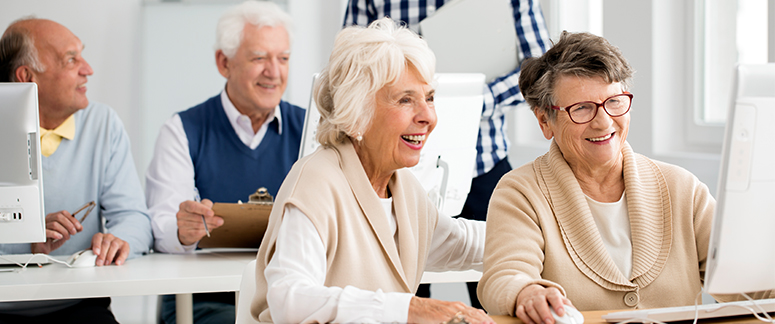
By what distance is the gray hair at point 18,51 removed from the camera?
2.08 m

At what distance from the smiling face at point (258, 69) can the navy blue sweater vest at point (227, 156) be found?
10 centimetres

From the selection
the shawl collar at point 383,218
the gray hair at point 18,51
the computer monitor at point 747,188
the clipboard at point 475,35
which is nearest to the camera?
the computer monitor at point 747,188

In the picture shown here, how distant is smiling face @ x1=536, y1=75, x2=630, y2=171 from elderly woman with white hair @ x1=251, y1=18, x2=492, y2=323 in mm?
→ 299

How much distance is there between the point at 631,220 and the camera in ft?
4.52

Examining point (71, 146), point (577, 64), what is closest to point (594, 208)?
point (577, 64)

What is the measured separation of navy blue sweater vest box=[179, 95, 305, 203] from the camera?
93.0 inches

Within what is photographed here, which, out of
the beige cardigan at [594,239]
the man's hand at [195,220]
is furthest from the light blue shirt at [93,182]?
the beige cardigan at [594,239]

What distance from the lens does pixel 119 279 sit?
5.25 ft

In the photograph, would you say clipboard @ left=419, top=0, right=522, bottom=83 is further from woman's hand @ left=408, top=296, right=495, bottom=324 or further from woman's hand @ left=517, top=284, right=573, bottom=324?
woman's hand @ left=408, top=296, right=495, bottom=324

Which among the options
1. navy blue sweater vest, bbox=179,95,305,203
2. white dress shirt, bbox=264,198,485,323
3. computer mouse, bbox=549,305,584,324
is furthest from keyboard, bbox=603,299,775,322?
navy blue sweater vest, bbox=179,95,305,203

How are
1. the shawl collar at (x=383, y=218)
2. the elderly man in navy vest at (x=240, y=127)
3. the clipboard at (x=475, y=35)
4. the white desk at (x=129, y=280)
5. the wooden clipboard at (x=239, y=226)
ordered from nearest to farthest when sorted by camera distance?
the shawl collar at (x=383, y=218) → the white desk at (x=129, y=280) → the wooden clipboard at (x=239, y=226) → the clipboard at (x=475, y=35) → the elderly man in navy vest at (x=240, y=127)

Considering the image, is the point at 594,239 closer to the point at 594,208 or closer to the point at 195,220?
the point at 594,208

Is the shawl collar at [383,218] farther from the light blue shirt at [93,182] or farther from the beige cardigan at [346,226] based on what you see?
the light blue shirt at [93,182]

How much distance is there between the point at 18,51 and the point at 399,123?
1.49 m
